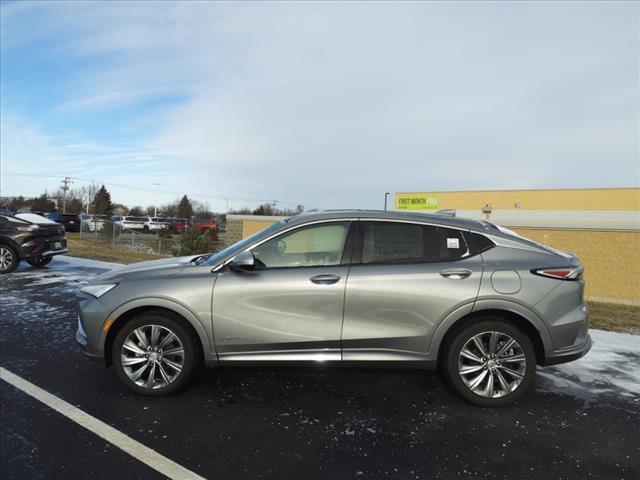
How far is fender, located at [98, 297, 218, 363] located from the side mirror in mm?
528

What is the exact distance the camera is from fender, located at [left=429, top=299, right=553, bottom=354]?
347 cm

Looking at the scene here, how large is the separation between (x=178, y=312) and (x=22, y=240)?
9025 millimetres

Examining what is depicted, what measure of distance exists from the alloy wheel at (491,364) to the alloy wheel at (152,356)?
7.98 feet

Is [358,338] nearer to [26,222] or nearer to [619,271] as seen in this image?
[26,222]

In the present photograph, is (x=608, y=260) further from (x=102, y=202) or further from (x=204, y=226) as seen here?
(x=102, y=202)

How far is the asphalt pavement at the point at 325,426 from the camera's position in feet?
8.67

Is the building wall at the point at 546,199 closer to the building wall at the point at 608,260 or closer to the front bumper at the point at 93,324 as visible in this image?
the building wall at the point at 608,260

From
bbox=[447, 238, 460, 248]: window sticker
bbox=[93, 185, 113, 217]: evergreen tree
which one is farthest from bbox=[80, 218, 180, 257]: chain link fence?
bbox=[93, 185, 113, 217]: evergreen tree

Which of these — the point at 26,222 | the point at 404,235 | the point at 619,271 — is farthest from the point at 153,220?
the point at 404,235

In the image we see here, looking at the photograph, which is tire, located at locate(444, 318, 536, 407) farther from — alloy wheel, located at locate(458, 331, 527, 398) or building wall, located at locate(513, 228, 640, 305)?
building wall, located at locate(513, 228, 640, 305)

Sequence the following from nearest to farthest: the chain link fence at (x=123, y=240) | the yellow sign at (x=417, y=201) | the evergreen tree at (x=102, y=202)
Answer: the chain link fence at (x=123, y=240)
the yellow sign at (x=417, y=201)
the evergreen tree at (x=102, y=202)

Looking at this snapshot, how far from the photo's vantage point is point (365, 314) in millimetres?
3504

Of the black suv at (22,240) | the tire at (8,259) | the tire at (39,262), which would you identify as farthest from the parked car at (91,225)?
the tire at (8,259)

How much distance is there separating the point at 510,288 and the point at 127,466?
3.08m
